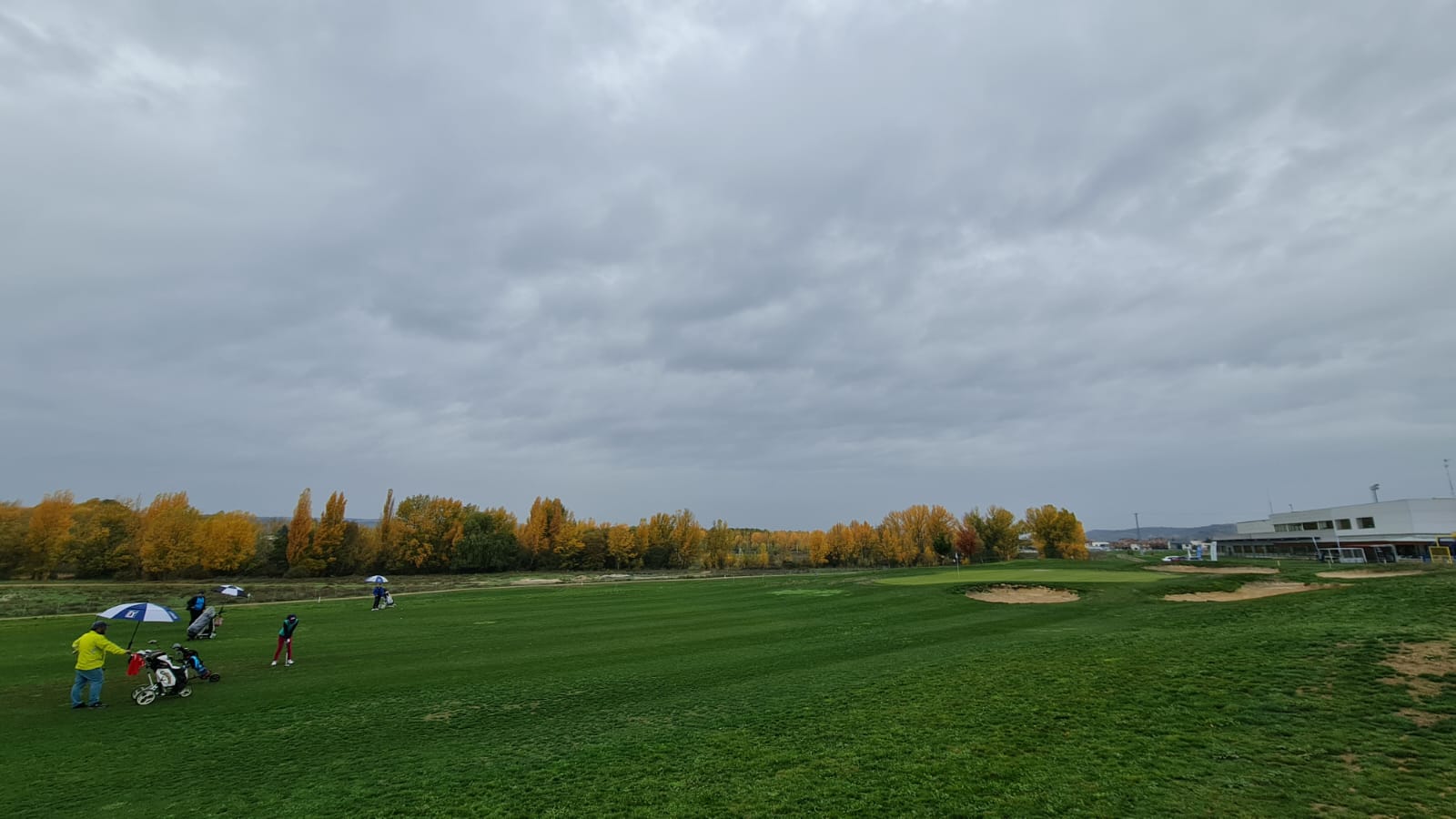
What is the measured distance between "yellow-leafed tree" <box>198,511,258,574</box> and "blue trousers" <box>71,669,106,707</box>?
84.3 m

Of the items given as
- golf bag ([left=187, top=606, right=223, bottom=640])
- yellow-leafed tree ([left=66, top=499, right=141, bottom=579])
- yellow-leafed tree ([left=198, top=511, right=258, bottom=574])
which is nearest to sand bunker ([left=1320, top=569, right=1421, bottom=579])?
golf bag ([left=187, top=606, right=223, bottom=640])

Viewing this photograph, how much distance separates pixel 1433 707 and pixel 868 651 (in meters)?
13.1

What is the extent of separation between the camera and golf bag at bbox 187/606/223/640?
25047mm

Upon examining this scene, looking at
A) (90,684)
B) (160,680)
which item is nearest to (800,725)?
(160,680)

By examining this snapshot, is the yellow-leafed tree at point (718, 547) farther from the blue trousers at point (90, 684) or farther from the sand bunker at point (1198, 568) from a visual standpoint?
the blue trousers at point (90, 684)

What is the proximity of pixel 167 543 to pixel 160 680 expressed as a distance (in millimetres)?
85656

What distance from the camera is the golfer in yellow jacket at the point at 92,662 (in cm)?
1506

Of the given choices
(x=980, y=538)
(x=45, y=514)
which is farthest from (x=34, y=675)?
(x=980, y=538)

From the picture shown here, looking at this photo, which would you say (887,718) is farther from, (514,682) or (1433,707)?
(514,682)

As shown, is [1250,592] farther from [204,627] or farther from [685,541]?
[685,541]

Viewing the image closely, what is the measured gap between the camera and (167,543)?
78062 millimetres

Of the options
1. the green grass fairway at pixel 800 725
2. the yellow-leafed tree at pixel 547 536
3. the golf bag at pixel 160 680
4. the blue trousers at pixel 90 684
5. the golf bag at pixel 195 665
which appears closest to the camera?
the green grass fairway at pixel 800 725

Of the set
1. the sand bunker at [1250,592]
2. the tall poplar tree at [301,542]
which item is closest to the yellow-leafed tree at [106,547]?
the tall poplar tree at [301,542]

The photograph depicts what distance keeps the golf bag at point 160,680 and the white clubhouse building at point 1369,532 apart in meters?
90.4
